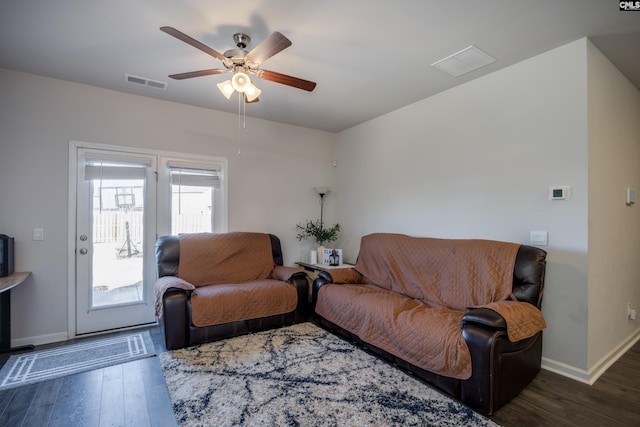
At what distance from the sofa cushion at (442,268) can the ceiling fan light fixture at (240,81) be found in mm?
2262

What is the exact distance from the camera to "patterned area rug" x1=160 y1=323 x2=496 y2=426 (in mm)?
1894

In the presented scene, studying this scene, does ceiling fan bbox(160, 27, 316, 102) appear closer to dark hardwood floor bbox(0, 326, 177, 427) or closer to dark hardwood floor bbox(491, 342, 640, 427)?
dark hardwood floor bbox(0, 326, 177, 427)

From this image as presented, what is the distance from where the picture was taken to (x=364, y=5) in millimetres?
2004

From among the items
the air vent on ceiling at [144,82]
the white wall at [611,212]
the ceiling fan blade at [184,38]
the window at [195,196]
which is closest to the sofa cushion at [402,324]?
the white wall at [611,212]

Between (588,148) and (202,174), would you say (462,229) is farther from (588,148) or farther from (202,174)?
(202,174)

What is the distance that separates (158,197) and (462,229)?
11.5ft

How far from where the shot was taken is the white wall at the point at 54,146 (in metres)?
2.98

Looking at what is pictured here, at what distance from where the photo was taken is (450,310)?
8.70 feet

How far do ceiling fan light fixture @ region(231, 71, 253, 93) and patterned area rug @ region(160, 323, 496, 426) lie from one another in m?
2.23

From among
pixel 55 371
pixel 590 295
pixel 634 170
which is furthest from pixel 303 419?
pixel 634 170

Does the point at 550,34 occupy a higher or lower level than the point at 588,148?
higher

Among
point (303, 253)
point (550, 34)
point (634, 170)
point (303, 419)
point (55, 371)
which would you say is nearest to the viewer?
point (303, 419)

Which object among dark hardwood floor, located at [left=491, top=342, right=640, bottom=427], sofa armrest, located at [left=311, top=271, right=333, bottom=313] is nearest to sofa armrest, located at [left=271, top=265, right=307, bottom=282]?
sofa armrest, located at [left=311, top=271, right=333, bottom=313]

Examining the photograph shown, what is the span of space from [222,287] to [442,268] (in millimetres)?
2285
